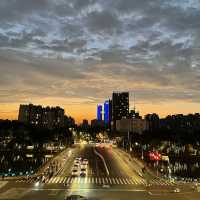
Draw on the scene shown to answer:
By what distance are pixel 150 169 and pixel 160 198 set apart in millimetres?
47755

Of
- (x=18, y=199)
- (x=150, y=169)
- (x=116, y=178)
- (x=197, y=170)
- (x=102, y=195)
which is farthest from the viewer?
(x=197, y=170)

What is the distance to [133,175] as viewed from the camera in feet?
308

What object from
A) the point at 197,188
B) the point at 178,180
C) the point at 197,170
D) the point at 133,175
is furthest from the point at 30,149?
the point at 197,188

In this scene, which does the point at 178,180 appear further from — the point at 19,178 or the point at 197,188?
the point at 19,178

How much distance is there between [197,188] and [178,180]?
1302cm

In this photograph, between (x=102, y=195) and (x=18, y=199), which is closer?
(x=18, y=199)

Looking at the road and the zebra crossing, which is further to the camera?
the zebra crossing

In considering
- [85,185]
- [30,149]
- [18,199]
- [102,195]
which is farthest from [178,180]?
[30,149]

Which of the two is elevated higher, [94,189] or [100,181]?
[100,181]

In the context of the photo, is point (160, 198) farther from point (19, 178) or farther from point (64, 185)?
point (19, 178)

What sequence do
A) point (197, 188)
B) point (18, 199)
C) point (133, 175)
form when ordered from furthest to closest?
point (133, 175), point (197, 188), point (18, 199)

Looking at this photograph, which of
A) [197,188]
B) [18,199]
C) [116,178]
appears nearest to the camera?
[18,199]

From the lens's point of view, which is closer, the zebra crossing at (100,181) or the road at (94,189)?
the road at (94,189)

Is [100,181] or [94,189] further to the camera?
[100,181]
